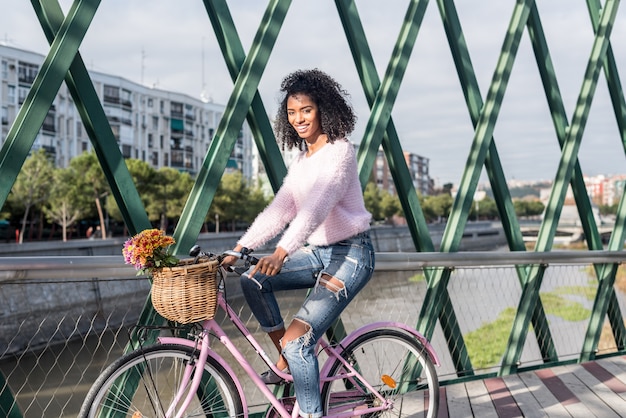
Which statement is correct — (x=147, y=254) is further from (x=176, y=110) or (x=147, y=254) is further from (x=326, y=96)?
(x=176, y=110)

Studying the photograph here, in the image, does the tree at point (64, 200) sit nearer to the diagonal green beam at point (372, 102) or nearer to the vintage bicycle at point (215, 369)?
Answer: the diagonal green beam at point (372, 102)

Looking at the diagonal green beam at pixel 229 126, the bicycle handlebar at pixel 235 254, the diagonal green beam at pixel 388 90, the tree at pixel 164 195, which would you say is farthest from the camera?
the tree at pixel 164 195

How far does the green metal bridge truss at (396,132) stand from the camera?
2654 mm

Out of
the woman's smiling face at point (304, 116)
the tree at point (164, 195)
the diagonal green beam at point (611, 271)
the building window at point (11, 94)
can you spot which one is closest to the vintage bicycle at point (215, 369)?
the woman's smiling face at point (304, 116)

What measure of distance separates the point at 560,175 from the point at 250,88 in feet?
8.04

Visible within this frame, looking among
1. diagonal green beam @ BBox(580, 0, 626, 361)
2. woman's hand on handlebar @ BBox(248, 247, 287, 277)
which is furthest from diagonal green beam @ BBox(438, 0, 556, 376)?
woman's hand on handlebar @ BBox(248, 247, 287, 277)

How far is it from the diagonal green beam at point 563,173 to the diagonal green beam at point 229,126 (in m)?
2.24

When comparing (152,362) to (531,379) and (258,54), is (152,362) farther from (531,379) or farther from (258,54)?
(531,379)

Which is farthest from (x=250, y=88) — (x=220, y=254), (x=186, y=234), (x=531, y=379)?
(x=531, y=379)

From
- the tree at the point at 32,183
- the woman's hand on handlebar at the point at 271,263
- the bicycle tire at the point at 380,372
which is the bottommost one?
the bicycle tire at the point at 380,372

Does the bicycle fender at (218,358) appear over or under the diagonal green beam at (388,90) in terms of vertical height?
under

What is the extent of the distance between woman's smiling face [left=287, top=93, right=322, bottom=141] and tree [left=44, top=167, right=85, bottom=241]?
31490 mm

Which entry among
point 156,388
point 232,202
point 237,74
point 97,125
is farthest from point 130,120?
point 156,388

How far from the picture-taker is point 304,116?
8.22ft
